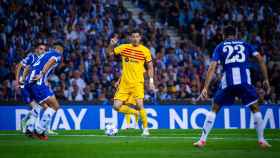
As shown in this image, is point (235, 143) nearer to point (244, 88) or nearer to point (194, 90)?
point (244, 88)

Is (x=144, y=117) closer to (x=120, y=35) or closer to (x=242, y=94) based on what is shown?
(x=242, y=94)

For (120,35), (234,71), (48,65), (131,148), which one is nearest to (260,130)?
(234,71)

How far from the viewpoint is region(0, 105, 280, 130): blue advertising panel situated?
25.9 m

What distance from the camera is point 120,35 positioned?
29.5m

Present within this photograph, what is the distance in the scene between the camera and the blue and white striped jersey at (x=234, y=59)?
15266 mm

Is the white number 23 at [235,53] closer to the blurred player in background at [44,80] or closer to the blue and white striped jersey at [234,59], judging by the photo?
the blue and white striped jersey at [234,59]

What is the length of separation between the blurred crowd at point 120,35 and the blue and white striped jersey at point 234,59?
1135cm

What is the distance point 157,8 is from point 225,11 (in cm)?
321

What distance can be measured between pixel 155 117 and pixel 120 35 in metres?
4.72

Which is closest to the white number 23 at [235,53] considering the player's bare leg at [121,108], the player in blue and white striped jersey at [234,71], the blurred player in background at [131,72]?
the player in blue and white striped jersey at [234,71]

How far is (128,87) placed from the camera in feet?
65.9

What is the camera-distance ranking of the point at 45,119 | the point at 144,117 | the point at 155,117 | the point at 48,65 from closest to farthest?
1. the point at 45,119
2. the point at 48,65
3. the point at 144,117
4. the point at 155,117

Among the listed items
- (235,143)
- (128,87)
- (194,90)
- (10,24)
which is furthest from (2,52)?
(235,143)

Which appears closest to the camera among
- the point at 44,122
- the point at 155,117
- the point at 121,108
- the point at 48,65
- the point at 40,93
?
the point at 44,122
